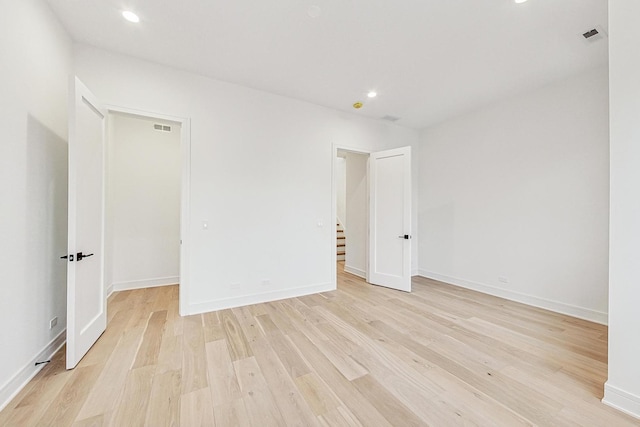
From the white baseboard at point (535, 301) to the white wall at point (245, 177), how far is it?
7.56 ft

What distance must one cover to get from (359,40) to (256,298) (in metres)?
3.31

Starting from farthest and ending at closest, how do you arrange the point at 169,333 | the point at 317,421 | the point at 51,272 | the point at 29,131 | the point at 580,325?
the point at 580,325
the point at 169,333
the point at 51,272
the point at 29,131
the point at 317,421

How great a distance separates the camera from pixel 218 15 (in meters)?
2.19

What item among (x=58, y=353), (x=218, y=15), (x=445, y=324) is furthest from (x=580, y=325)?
(x=58, y=353)

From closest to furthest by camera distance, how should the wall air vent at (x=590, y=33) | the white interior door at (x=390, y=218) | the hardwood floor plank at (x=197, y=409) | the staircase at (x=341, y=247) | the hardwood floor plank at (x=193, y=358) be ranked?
the hardwood floor plank at (x=197, y=409), the hardwood floor plank at (x=193, y=358), the wall air vent at (x=590, y=33), the white interior door at (x=390, y=218), the staircase at (x=341, y=247)

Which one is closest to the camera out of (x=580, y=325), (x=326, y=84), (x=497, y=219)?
(x=580, y=325)

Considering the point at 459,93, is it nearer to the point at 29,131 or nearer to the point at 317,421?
the point at 317,421

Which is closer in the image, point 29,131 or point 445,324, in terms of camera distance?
point 29,131

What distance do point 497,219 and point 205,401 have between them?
4.30 meters

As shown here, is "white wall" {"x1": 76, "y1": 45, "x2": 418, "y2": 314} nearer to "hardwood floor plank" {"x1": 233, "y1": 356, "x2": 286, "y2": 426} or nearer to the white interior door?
the white interior door

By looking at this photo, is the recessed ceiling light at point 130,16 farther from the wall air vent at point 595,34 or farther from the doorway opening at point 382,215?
the wall air vent at point 595,34

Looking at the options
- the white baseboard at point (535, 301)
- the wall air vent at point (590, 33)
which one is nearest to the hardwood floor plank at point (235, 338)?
the white baseboard at point (535, 301)

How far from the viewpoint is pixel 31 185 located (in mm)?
1903

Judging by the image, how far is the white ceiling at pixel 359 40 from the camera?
6.89 ft
